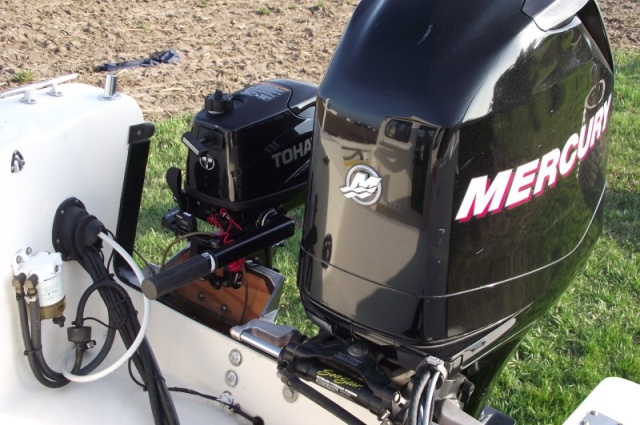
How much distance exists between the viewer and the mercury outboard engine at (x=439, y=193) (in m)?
1.23

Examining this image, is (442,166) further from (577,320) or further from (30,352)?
(577,320)

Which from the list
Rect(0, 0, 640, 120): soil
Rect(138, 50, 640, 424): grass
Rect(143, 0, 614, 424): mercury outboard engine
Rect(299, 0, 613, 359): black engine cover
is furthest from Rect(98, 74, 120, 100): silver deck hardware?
Rect(0, 0, 640, 120): soil

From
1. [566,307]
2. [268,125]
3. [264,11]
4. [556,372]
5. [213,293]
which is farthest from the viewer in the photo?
[264,11]

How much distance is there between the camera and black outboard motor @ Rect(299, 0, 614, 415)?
1.23m

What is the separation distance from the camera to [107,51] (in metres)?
5.95

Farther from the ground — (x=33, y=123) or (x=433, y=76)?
(x=433, y=76)

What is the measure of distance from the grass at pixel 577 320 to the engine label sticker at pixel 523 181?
1202 mm

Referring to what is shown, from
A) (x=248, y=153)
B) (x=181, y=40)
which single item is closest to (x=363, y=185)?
(x=248, y=153)

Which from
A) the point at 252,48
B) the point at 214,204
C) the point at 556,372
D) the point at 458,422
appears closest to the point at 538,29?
A: the point at 458,422

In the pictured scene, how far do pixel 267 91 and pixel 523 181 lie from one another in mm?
728

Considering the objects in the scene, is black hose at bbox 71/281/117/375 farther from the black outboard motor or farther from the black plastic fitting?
the black outboard motor

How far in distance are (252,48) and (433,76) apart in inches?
201

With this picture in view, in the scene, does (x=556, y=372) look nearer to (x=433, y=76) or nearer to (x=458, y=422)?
(x=458, y=422)

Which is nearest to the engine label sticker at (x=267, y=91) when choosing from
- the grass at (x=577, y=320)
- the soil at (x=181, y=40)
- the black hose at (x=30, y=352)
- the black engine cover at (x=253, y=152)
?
the black engine cover at (x=253, y=152)
